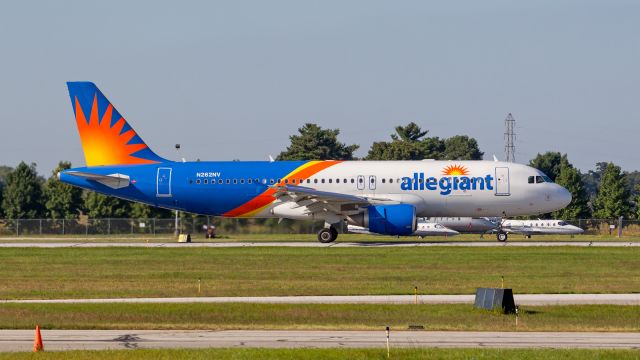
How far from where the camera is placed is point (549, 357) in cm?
2117

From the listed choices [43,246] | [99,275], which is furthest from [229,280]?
[43,246]

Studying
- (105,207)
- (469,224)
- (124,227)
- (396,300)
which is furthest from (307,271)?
(105,207)

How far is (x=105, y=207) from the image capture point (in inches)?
4149

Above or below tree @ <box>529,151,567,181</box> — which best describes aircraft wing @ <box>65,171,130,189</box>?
below

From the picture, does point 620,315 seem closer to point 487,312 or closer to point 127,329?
point 487,312

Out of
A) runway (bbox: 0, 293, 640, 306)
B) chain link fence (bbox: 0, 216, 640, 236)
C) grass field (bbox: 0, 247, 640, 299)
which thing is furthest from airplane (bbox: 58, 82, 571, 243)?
runway (bbox: 0, 293, 640, 306)

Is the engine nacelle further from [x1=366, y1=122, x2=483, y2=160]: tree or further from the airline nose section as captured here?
[x1=366, y1=122, x2=483, y2=160]: tree

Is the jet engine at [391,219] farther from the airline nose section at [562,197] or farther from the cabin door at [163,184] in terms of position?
the cabin door at [163,184]

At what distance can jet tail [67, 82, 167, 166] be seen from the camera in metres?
64.7

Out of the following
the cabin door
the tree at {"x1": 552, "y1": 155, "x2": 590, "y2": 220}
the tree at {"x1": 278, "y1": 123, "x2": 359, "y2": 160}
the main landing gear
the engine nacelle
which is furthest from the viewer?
the tree at {"x1": 278, "y1": 123, "x2": 359, "y2": 160}

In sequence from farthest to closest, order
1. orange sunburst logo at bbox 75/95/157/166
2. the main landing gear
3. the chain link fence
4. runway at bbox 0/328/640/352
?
the chain link fence < orange sunburst logo at bbox 75/95/157/166 < the main landing gear < runway at bbox 0/328/640/352

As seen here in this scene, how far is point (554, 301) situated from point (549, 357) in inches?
475

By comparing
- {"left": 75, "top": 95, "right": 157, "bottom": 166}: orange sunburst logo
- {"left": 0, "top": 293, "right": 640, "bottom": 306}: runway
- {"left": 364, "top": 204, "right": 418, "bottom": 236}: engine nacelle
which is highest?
{"left": 75, "top": 95, "right": 157, "bottom": 166}: orange sunburst logo

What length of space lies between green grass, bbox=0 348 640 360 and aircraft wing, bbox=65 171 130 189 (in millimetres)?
41695
